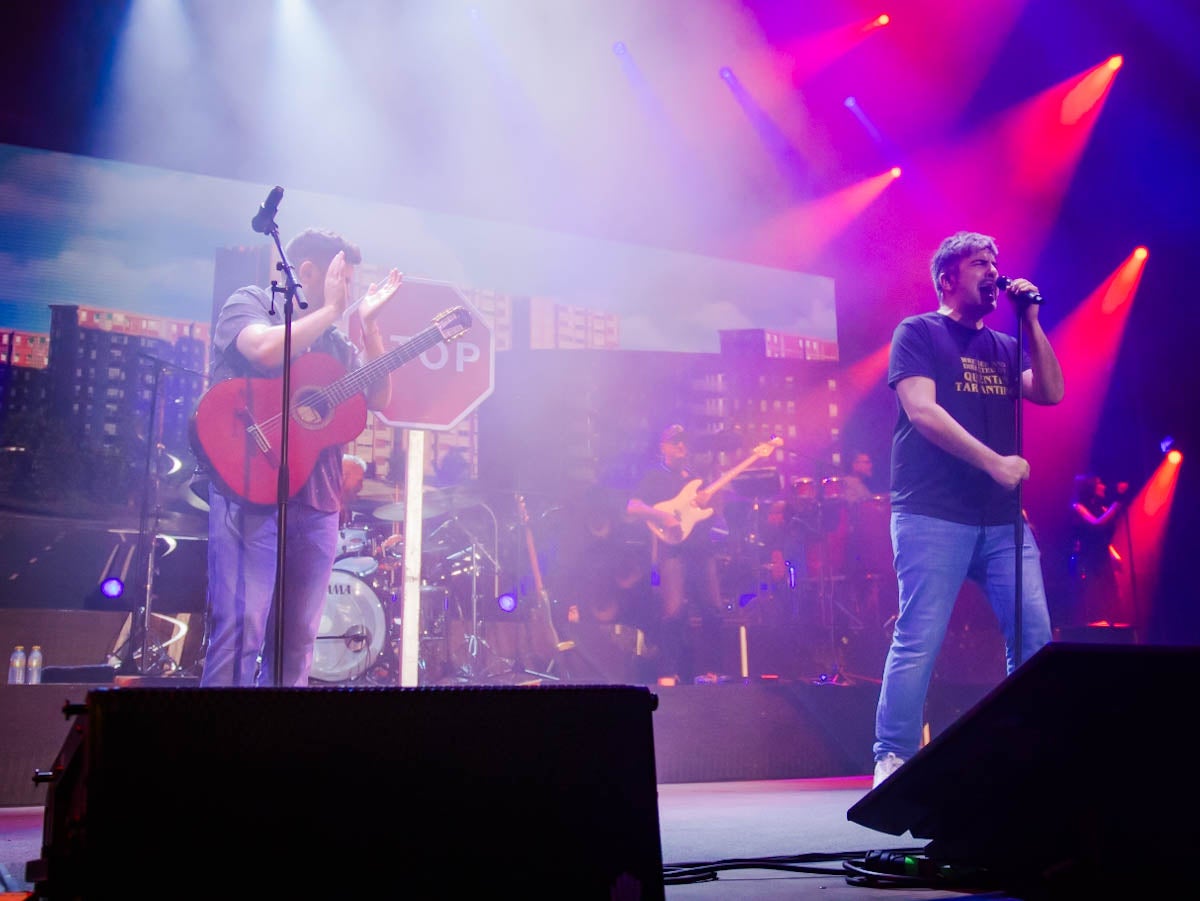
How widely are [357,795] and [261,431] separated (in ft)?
10.7

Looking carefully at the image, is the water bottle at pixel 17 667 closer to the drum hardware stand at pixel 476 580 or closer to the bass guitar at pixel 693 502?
the drum hardware stand at pixel 476 580

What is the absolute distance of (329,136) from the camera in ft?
20.2

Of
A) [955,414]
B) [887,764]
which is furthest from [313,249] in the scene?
[887,764]

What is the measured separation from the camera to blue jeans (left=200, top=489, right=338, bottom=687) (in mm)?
4062

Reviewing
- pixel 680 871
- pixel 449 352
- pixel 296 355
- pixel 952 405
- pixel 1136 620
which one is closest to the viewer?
pixel 680 871

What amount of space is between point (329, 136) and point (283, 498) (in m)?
3.23

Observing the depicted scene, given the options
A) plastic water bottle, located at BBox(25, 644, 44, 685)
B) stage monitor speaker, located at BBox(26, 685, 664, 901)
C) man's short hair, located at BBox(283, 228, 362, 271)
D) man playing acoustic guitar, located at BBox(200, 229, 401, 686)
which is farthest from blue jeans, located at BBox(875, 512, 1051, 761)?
plastic water bottle, located at BBox(25, 644, 44, 685)

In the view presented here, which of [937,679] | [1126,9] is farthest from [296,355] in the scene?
[1126,9]

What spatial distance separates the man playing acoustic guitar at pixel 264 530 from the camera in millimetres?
4074

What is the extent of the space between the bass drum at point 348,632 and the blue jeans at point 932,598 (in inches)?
132

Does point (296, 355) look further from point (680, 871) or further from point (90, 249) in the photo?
point (680, 871)

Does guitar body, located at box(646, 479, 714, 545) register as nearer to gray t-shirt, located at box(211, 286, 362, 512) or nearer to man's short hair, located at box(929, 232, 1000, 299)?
gray t-shirt, located at box(211, 286, 362, 512)

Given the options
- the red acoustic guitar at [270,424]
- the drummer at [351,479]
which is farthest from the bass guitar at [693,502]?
the red acoustic guitar at [270,424]

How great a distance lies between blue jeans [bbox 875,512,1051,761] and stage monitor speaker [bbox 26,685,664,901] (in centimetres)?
190
